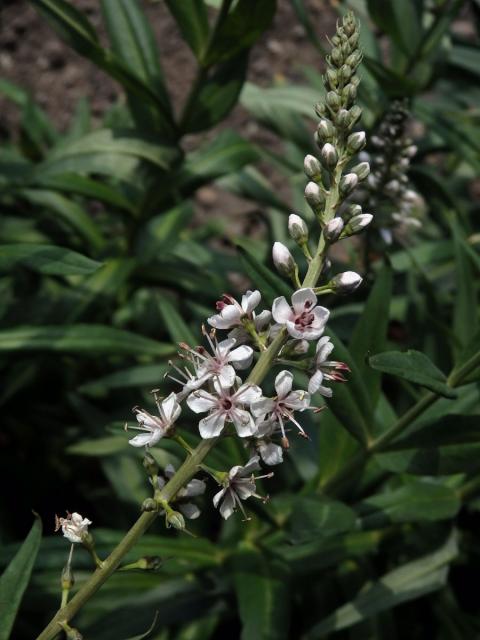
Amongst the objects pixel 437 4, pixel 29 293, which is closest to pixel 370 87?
pixel 437 4

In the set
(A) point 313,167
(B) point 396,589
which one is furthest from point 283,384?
(B) point 396,589

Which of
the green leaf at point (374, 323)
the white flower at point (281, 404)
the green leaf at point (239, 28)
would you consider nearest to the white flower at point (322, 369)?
the white flower at point (281, 404)

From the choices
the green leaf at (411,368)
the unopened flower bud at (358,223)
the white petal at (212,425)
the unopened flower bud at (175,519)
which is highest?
the unopened flower bud at (358,223)

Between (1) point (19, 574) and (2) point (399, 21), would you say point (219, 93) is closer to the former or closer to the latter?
(2) point (399, 21)

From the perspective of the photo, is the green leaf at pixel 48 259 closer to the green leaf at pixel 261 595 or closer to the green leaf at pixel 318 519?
the green leaf at pixel 318 519

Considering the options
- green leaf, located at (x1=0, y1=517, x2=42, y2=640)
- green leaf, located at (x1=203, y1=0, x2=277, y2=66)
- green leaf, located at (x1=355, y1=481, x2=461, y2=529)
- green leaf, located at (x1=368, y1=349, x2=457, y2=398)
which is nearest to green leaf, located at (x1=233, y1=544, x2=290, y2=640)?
green leaf, located at (x1=355, y1=481, x2=461, y2=529)

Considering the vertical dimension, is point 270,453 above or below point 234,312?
below

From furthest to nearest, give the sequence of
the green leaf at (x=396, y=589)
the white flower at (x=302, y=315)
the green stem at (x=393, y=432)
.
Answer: the green leaf at (x=396, y=589)
the green stem at (x=393, y=432)
the white flower at (x=302, y=315)
